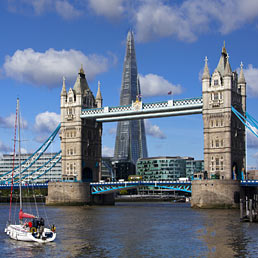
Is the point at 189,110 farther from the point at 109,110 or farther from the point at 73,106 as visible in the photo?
the point at 73,106

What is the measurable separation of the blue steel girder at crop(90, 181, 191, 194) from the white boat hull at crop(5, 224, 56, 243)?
5510 cm

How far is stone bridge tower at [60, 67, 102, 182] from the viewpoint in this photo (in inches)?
4530

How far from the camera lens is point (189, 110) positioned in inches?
4045

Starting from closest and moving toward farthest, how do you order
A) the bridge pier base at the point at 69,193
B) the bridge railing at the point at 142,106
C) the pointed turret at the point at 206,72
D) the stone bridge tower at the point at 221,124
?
1. the stone bridge tower at the point at 221,124
2. the pointed turret at the point at 206,72
3. the bridge railing at the point at 142,106
4. the bridge pier base at the point at 69,193

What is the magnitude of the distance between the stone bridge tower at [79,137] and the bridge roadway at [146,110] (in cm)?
254

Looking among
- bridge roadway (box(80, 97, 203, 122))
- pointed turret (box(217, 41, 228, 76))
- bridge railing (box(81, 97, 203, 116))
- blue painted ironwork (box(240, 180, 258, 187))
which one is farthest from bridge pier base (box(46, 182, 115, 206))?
pointed turret (box(217, 41, 228, 76))

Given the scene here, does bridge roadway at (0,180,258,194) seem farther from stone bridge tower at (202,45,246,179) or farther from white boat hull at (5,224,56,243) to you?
white boat hull at (5,224,56,243)

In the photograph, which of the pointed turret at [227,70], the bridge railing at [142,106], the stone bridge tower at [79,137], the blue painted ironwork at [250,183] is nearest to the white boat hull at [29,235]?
the blue painted ironwork at [250,183]

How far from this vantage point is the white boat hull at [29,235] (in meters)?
47.3

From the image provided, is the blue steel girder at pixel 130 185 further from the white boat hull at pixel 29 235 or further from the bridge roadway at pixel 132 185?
the white boat hull at pixel 29 235

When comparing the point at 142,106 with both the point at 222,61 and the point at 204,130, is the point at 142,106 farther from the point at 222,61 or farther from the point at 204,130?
the point at 222,61

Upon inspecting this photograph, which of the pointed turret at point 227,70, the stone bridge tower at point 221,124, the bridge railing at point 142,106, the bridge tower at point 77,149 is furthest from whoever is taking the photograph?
the bridge tower at point 77,149

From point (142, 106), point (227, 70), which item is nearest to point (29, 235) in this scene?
point (227, 70)

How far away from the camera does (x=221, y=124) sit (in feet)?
322
